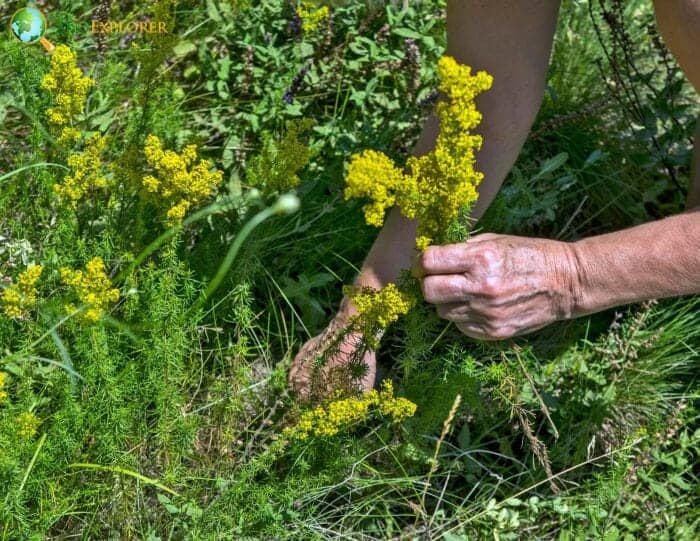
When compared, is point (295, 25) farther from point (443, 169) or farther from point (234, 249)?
point (443, 169)

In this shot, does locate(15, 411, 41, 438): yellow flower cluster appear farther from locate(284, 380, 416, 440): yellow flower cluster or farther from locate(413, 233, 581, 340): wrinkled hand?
locate(413, 233, 581, 340): wrinkled hand

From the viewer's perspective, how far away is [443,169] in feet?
4.52

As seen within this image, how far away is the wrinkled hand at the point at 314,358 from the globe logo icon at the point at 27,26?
3.78 feet

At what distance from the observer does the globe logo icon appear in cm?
221

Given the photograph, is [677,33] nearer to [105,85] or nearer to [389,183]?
[389,183]

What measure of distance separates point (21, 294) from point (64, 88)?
0.46 meters

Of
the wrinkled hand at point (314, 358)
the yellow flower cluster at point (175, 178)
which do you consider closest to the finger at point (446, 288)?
the wrinkled hand at point (314, 358)

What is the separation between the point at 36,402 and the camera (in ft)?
6.05

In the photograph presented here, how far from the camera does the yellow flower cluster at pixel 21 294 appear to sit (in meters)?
1.65

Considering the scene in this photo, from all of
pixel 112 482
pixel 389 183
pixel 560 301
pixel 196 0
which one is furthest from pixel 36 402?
pixel 196 0

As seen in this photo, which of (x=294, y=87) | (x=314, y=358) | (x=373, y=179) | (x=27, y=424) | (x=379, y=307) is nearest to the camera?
(x=373, y=179)

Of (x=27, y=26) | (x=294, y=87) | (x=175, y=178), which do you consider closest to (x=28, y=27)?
(x=27, y=26)

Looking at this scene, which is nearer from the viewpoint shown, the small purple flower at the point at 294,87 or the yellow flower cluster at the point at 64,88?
the yellow flower cluster at the point at 64,88

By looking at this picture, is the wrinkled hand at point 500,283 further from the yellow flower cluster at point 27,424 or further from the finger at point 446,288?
the yellow flower cluster at point 27,424
